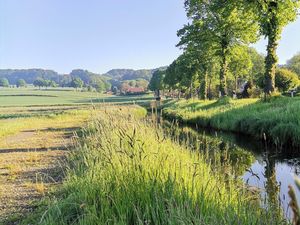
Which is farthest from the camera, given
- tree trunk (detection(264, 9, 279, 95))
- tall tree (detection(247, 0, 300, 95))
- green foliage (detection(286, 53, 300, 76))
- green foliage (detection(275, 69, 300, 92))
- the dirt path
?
green foliage (detection(286, 53, 300, 76))

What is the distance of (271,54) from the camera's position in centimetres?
2344

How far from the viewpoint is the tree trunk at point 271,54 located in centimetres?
2275

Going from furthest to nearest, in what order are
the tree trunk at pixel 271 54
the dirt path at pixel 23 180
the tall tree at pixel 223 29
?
the tall tree at pixel 223 29
the tree trunk at pixel 271 54
the dirt path at pixel 23 180

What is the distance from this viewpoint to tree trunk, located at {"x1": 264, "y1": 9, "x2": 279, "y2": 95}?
22750 mm

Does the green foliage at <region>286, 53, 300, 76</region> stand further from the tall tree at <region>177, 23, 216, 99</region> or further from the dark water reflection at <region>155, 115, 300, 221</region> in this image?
the dark water reflection at <region>155, 115, 300, 221</region>

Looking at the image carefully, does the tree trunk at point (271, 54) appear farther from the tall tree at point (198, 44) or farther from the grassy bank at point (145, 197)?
the grassy bank at point (145, 197)

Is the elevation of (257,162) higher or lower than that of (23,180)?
lower

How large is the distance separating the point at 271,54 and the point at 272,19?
7.71ft

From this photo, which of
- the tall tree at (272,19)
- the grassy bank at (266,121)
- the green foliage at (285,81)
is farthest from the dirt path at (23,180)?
the green foliage at (285,81)

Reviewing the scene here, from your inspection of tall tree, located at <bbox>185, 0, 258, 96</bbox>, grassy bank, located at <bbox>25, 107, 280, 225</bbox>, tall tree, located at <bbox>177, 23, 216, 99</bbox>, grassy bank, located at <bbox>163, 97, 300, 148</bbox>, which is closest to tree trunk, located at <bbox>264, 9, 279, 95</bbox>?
grassy bank, located at <bbox>163, 97, 300, 148</bbox>

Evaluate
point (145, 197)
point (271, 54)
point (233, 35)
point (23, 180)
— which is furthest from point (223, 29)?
point (145, 197)

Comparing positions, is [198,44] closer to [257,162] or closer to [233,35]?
[233,35]

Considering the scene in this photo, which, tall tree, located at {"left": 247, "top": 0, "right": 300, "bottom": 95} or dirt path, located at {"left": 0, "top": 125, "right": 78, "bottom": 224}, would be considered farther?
tall tree, located at {"left": 247, "top": 0, "right": 300, "bottom": 95}

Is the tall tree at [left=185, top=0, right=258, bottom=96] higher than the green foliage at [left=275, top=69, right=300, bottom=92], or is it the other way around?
the tall tree at [left=185, top=0, right=258, bottom=96]
